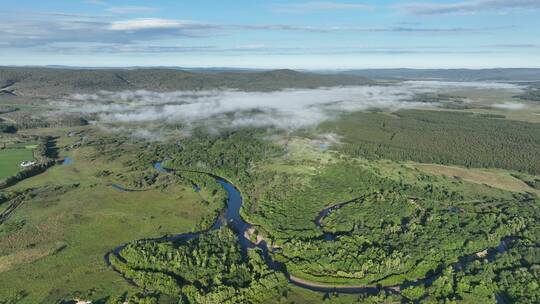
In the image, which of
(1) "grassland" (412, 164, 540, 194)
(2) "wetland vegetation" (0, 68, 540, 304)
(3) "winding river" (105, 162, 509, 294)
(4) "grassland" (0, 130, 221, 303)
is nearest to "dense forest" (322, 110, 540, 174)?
(2) "wetland vegetation" (0, 68, 540, 304)

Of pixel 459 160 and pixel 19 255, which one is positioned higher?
pixel 459 160

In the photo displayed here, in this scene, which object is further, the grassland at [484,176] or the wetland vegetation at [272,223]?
the grassland at [484,176]

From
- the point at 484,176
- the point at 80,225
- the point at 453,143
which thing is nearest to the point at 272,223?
the point at 80,225

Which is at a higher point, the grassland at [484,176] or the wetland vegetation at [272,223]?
the grassland at [484,176]

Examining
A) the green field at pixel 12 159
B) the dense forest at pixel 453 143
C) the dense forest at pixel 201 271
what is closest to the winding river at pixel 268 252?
the dense forest at pixel 201 271

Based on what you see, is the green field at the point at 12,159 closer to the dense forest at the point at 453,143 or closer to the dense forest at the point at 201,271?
the dense forest at the point at 201,271

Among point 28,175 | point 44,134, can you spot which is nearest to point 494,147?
point 28,175

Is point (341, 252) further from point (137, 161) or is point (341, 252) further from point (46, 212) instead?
point (137, 161)

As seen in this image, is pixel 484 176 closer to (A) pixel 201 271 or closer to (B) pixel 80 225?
(A) pixel 201 271
